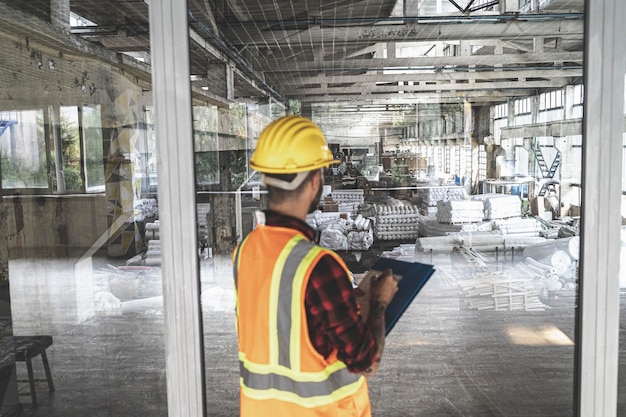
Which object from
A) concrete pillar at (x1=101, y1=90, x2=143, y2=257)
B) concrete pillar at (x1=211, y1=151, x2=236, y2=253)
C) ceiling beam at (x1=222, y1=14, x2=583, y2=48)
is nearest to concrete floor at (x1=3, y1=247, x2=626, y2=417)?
concrete pillar at (x1=211, y1=151, x2=236, y2=253)

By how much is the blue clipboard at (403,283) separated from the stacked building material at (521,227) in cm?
910

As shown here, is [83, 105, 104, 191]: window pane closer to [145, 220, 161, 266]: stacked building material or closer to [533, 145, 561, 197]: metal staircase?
[145, 220, 161, 266]: stacked building material

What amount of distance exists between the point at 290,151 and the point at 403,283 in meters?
0.47

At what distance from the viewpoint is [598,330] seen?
171 centimetres

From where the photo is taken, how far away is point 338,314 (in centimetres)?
129

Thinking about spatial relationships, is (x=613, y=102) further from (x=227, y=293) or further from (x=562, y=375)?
(x=227, y=293)

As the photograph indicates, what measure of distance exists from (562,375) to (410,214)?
7254mm

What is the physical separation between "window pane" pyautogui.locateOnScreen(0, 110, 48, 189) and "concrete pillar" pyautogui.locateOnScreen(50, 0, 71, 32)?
65.4 inches

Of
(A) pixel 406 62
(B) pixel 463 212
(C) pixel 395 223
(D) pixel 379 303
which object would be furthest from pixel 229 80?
(D) pixel 379 303

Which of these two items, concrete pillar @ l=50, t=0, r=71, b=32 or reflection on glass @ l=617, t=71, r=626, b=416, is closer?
reflection on glass @ l=617, t=71, r=626, b=416

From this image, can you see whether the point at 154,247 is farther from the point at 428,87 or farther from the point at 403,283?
the point at 428,87

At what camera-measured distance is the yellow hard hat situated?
1391 millimetres

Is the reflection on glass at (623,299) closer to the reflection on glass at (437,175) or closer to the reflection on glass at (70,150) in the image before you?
the reflection on glass at (437,175)

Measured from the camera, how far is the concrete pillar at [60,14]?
5155 mm
